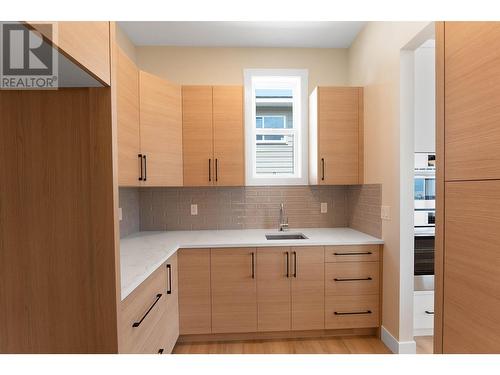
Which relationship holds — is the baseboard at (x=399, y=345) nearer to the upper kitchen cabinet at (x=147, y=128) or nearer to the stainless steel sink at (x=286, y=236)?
the stainless steel sink at (x=286, y=236)

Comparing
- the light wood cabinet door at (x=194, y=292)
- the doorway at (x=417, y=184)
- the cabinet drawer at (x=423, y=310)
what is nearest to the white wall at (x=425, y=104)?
the doorway at (x=417, y=184)

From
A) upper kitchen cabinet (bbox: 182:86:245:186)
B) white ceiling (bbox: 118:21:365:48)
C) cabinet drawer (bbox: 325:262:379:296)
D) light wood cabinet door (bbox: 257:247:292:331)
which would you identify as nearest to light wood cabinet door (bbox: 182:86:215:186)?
upper kitchen cabinet (bbox: 182:86:245:186)

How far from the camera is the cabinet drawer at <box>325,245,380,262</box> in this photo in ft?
7.79

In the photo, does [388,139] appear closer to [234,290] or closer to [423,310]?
[423,310]

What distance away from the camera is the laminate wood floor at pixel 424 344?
218 cm

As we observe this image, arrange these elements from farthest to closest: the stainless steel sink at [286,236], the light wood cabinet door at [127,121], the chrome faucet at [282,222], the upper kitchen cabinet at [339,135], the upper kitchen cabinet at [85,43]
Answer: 1. the chrome faucet at [282,222]
2. the stainless steel sink at [286,236]
3. the upper kitchen cabinet at [339,135]
4. the light wood cabinet door at [127,121]
5. the upper kitchen cabinet at [85,43]

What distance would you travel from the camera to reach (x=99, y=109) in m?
0.92

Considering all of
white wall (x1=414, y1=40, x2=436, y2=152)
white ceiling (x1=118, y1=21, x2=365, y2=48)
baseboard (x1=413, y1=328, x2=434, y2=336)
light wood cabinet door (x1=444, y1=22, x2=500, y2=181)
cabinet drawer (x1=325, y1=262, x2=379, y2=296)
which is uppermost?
white ceiling (x1=118, y1=21, x2=365, y2=48)

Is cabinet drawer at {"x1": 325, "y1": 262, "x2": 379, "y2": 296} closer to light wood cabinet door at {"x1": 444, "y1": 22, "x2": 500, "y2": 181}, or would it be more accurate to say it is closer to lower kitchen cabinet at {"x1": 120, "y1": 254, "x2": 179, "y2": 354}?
lower kitchen cabinet at {"x1": 120, "y1": 254, "x2": 179, "y2": 354}

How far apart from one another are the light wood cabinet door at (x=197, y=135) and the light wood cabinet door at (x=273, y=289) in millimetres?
950

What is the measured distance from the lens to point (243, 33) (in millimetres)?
2684

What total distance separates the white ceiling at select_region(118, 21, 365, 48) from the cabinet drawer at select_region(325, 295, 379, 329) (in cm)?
251

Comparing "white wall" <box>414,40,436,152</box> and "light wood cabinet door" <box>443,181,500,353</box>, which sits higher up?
"white wall" <box>414,40,436,152</box>

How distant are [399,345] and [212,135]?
7.88 feet
